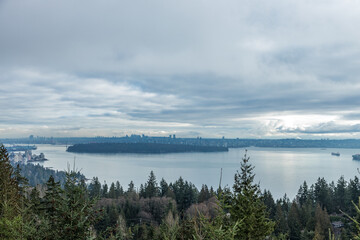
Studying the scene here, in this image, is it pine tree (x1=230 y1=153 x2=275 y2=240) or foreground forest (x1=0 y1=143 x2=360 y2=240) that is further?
pine tree (x1=230 y1=153 x2=275 y2=240)

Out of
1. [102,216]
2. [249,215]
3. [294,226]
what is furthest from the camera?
[294,226]

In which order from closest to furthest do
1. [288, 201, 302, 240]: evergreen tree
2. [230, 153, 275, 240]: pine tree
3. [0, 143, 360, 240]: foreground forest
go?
[0, 143, 360, 240]: foreground forest, [230, 153, 275, 240]: pine tree, [288, 201, 302, 240]: evergreen tree

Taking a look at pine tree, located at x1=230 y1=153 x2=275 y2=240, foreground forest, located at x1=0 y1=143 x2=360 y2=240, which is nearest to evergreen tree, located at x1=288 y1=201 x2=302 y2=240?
foreground forest, located at x1=0 y1=143 x2=360 y2=240

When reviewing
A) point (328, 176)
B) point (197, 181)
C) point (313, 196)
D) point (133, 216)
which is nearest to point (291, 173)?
point (328, 176)

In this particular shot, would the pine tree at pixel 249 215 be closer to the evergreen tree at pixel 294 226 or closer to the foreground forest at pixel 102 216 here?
the foreground forest at pixel 102 216

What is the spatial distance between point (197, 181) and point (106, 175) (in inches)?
1597

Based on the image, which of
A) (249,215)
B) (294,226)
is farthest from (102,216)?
(294,226)

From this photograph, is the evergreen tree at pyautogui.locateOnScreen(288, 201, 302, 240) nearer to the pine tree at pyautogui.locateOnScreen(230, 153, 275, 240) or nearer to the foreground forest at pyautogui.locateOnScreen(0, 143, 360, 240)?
the foreground forest at pyautogui.locateOnScreen(0, 143, 360, 240)

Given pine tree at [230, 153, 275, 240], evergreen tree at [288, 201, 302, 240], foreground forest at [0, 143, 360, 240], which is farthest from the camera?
evergreen tree at [288, 201, 302, 240]

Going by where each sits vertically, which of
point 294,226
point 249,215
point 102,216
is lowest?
point 294,226

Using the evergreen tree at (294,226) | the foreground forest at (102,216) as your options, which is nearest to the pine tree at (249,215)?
the foreground forest at (102,216)

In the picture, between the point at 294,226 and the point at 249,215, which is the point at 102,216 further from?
the point at 294,226

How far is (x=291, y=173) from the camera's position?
120m

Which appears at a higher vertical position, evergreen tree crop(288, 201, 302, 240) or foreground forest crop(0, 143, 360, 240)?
foreground forest crop(0, 143, 360, 240)
